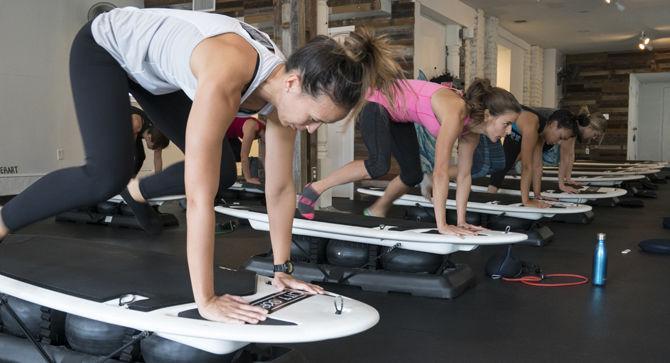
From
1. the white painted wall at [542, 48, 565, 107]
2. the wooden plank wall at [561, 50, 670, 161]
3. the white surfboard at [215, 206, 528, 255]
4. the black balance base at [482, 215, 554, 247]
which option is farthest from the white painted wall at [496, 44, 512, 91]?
the white surfboard at [215, 206, 528, 255]

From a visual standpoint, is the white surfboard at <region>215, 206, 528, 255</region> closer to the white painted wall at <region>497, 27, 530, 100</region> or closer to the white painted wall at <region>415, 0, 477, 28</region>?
the white painted wall at <region>415, 0, 477, 28</region>

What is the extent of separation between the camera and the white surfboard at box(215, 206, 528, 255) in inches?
107

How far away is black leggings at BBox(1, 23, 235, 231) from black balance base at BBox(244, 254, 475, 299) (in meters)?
1.38

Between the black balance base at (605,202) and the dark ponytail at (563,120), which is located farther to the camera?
the black balance base at (605,202)

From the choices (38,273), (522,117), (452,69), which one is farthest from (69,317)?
(452,69)

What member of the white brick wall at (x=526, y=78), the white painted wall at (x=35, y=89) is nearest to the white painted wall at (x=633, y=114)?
the white brick wall at (x=526, y=78)

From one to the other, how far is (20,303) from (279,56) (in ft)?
3.71

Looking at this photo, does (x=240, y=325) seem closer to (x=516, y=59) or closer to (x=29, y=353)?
(x=29, y=353)

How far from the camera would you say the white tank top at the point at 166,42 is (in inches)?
58.0

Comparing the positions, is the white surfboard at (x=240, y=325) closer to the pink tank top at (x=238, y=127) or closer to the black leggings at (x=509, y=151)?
the black leggings at (x=509, y=151)

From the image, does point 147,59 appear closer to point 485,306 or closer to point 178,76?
point 178,76

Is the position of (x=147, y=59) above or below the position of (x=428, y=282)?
above

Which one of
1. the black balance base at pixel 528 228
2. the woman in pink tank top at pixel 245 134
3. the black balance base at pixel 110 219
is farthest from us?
the woman in pink tank top at pixel 245 134

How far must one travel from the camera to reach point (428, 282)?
268cm
